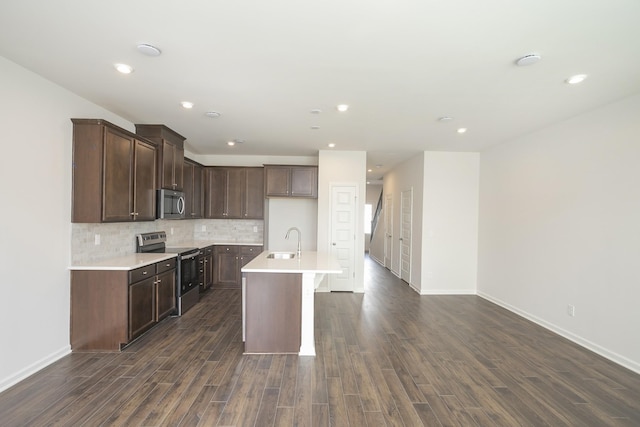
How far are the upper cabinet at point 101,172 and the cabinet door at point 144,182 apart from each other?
0.35 feet

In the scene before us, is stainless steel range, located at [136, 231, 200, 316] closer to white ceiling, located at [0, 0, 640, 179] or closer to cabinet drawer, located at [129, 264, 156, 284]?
cabinet drawer, located at [129, 264, 156, 284]

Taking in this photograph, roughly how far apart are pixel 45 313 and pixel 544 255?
5.86 m

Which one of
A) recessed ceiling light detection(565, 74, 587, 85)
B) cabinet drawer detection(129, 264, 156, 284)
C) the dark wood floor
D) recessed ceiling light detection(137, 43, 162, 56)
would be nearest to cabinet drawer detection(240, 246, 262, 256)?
the dark wood floor

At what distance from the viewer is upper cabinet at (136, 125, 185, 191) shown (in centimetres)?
416

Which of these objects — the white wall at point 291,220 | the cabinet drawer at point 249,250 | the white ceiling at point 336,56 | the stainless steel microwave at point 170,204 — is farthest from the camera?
the white wall at point 291,220

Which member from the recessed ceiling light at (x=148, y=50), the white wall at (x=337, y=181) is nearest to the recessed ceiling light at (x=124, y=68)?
the recessed ceiling light at (x=148, y=50)

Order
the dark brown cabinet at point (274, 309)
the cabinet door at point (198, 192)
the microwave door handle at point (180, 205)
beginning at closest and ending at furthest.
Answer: the dark brown cabinet at point (274, 309), the microwave door handle at point (180, 205), the cabinet door at point (198, 192)

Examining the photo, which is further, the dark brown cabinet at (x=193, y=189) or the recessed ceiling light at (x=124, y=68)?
the dark brown cabinet at (x=193, y=189)

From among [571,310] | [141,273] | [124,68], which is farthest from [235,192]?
[571,310]

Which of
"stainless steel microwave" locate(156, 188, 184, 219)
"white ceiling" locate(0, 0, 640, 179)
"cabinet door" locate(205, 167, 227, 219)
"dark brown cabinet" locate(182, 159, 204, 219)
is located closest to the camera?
"white ceiling" locate(0, 0, 640, 179)

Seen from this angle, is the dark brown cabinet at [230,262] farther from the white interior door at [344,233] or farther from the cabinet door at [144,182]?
the cabinet door at [144,182]

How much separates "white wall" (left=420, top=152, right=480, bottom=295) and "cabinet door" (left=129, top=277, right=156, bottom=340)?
4.48 metres

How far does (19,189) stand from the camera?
8.43 ft

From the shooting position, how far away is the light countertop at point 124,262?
308cm
